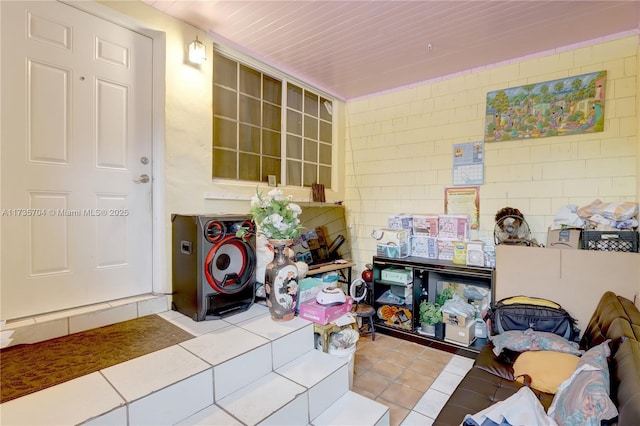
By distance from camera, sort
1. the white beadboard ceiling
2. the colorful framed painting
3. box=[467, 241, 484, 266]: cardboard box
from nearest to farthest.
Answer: the white beadboard ceiling → the colorful framed painting → box=[467, 241, 484, 266]: cardboard box

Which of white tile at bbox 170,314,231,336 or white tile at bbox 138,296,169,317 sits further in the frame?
white tile at bbox 138,296,169,317

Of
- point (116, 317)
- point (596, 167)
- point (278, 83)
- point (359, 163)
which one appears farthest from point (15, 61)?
point (596, 167)

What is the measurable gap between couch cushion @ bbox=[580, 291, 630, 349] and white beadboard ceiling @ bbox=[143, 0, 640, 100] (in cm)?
203

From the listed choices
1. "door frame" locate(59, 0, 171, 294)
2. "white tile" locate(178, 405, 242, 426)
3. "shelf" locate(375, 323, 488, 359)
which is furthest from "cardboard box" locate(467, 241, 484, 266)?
"door frame" locate(59, 0, 171, 294)

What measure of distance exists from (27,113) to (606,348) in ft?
10.7

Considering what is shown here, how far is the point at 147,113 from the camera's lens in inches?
92.6

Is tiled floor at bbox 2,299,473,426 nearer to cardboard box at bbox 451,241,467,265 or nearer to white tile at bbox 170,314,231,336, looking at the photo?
white tile at bbox 170,314,231,336

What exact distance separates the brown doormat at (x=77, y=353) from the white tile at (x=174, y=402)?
1.24ft

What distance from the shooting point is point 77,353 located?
5.35ft

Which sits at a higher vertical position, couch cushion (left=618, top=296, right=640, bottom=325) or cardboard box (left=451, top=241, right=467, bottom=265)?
cardboard box (left=451, top=241, right=467, bottom=265)

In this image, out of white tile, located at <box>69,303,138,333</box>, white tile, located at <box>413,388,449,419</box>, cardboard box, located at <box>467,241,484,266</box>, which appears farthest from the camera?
cardboard box, located at <box>467,241,484,266</box>

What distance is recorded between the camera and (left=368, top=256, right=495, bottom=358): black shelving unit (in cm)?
283

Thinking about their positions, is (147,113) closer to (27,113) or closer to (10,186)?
(27,113)

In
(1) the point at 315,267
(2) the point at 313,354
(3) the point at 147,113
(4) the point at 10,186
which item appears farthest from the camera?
(1) the point at 315,267
